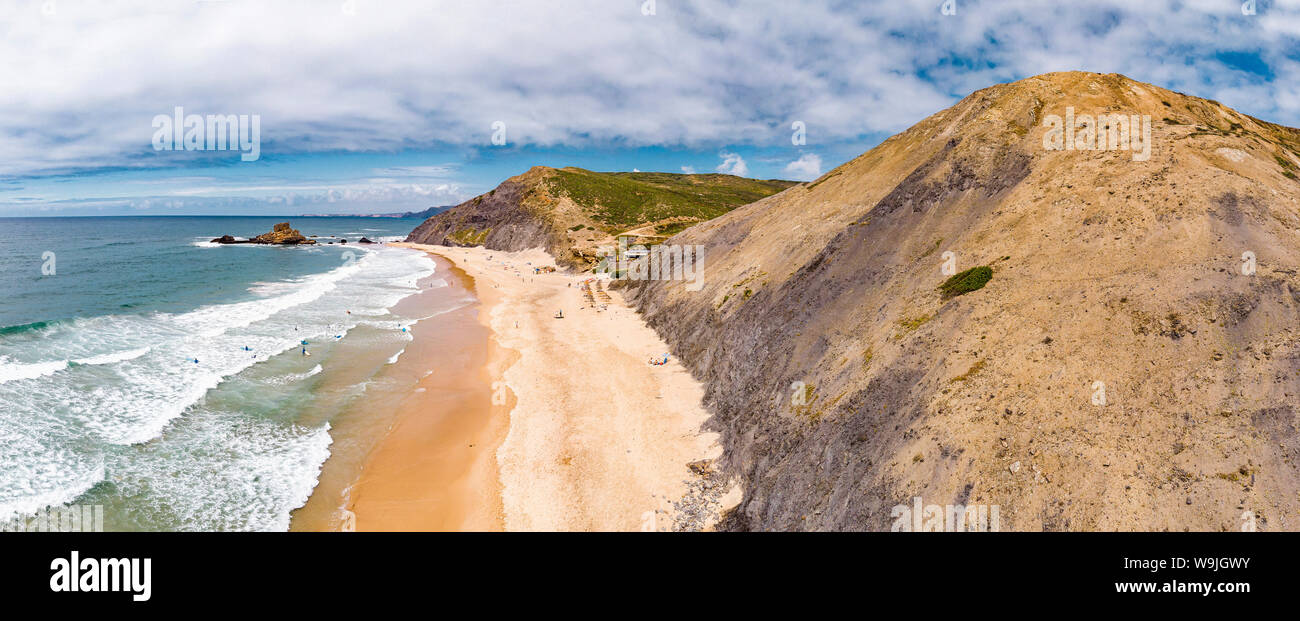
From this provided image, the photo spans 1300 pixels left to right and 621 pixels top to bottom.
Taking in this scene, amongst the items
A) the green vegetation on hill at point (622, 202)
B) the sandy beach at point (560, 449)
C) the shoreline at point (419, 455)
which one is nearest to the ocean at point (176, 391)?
the shoreline at point (419, 455)

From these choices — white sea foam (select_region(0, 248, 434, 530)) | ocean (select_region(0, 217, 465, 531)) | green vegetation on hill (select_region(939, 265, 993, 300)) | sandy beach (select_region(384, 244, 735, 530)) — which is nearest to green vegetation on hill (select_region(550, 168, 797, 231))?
ocean (select_region(0, 217, 465, 531))

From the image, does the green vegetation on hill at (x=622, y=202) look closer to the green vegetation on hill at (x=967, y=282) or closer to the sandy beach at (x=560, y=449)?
the sandy beach at (x=560, y=449)

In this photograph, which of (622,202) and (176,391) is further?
(622,202)

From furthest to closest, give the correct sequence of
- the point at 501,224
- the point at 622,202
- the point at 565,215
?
1. the point at 501,224
2. the point at 622,202
3. the point at 565,215

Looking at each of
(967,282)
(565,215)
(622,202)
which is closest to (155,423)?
(967,282)

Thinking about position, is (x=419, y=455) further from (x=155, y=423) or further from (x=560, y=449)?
(x=155, y=423)

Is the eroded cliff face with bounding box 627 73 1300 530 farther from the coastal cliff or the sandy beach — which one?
the coastal cliff
